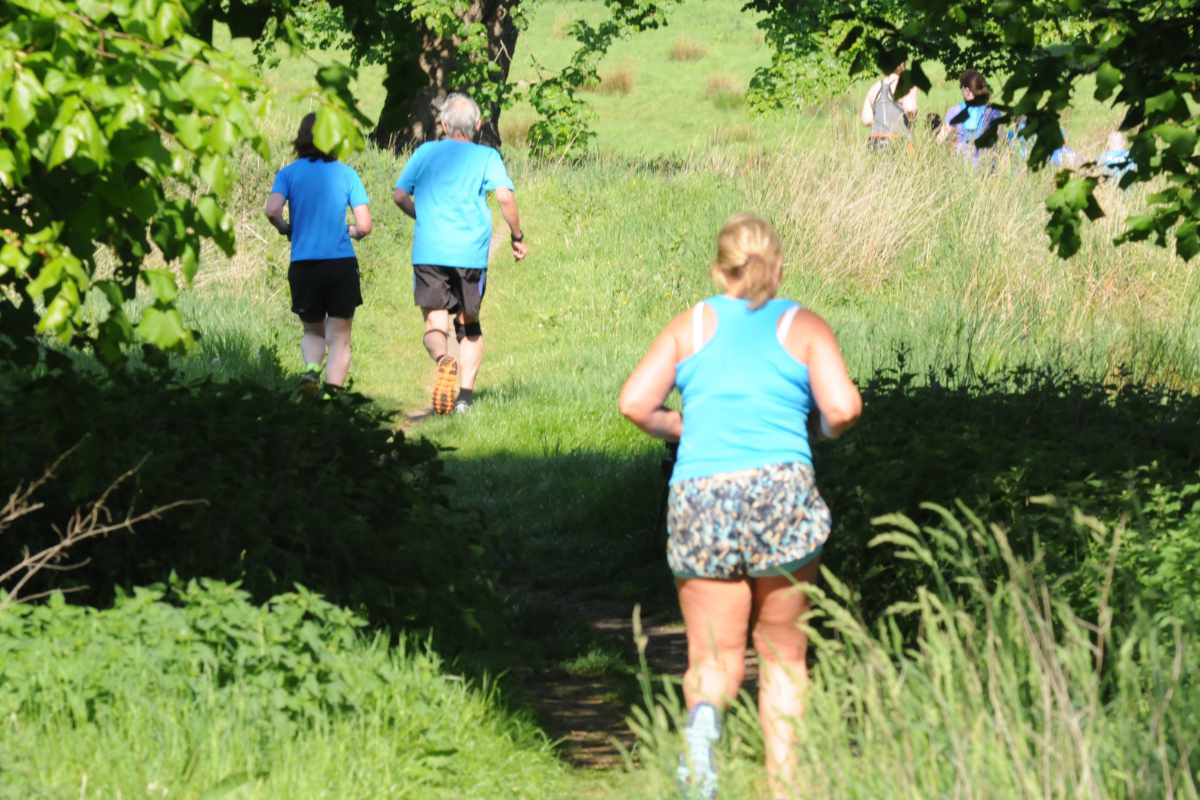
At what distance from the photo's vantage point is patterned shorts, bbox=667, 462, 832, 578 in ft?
15.8

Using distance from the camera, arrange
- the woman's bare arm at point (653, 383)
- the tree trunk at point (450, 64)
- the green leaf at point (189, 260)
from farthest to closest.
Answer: the tree trunk at point (450, 64) → the woman's bare arm at point (653, 383) → the green leaf at point (189, 260)

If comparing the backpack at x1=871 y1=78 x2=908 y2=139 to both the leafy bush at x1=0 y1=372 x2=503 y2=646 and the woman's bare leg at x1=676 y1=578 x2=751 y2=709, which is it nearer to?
the leafy bush at x1=0 y1=372 x2=503 y2=646

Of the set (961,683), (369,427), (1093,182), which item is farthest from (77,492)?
(1093,182)

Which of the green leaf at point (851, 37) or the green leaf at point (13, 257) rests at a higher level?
the green leaf at point (851, 37)

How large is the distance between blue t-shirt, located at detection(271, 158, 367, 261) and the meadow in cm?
141

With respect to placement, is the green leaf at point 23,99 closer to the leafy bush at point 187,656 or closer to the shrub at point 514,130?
the leafy bush at point 187,656

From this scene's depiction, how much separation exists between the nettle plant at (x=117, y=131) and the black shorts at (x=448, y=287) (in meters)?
7.14

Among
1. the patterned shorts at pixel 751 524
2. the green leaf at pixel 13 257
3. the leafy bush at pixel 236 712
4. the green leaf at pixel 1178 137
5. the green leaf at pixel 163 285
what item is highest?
the green leaf at pixel 1178 137

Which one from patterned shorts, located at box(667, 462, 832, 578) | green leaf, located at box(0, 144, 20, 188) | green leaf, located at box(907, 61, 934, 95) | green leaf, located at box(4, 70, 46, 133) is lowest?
patterned shorts, located at box(667, 462, 832, 578)

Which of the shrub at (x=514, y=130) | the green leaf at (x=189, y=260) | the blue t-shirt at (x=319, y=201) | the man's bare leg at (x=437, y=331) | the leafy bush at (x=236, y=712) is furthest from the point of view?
the shrub at (x=514, y=130)

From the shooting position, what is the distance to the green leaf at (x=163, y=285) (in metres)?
4.36

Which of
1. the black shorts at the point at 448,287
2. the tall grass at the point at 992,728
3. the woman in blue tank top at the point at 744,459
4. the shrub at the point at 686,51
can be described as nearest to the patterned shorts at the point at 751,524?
the woman in blue tank top at the point at 744,459

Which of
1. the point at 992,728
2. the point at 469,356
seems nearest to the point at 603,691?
the point at 992,728

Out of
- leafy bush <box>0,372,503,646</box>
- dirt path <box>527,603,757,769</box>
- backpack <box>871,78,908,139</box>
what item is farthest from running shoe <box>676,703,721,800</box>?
backpack <box>871,78,908,139</box>
